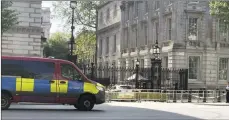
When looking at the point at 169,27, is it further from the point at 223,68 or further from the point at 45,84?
the point at 45,84

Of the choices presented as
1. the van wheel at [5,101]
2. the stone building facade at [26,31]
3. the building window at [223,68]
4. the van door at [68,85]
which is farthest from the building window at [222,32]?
the van wheel at [5,101]

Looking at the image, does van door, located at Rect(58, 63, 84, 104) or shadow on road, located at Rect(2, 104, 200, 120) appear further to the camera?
van door, located at Rect(58, 63, 84, 104)

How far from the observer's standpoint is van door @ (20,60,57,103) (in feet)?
56.2

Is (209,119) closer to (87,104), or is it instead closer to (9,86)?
(87,104)

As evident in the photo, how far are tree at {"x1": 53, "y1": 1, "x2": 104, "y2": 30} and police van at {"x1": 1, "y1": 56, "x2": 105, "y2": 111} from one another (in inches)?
1934

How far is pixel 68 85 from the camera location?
17.7 metres

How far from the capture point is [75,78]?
18.0 m

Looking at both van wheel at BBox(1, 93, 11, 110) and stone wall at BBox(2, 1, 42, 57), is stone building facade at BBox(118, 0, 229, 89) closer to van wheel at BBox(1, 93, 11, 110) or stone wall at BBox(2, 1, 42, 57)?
stone wall at BBox(2, 1, 42, 57)

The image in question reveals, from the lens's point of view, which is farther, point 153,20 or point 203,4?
point 153,20

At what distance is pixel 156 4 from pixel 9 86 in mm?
34817

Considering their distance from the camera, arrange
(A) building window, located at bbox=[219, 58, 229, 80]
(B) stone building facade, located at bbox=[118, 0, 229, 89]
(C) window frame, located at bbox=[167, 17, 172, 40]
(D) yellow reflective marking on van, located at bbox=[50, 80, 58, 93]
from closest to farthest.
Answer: (D) yellow reflective marking on van, located at bbox=[50, 80, 58, 93], (B) stone building facade, located at bbox=[118, 0, 229, 89], (C) window frame, located at bbox=[167, 17, 172, 40], (A) building window, located at bbox=[219, 58, 229, 80]

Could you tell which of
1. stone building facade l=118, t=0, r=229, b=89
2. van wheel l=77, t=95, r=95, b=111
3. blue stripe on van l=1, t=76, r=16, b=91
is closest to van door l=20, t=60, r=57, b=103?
blue stripe on van l=1, t=76, r=16, b=91

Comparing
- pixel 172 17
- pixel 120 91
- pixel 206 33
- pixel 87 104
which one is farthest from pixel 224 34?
pixel 87 104

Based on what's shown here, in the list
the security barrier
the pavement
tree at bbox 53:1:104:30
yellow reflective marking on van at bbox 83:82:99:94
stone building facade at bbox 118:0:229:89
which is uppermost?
tree at bbox 53:1:104:30
